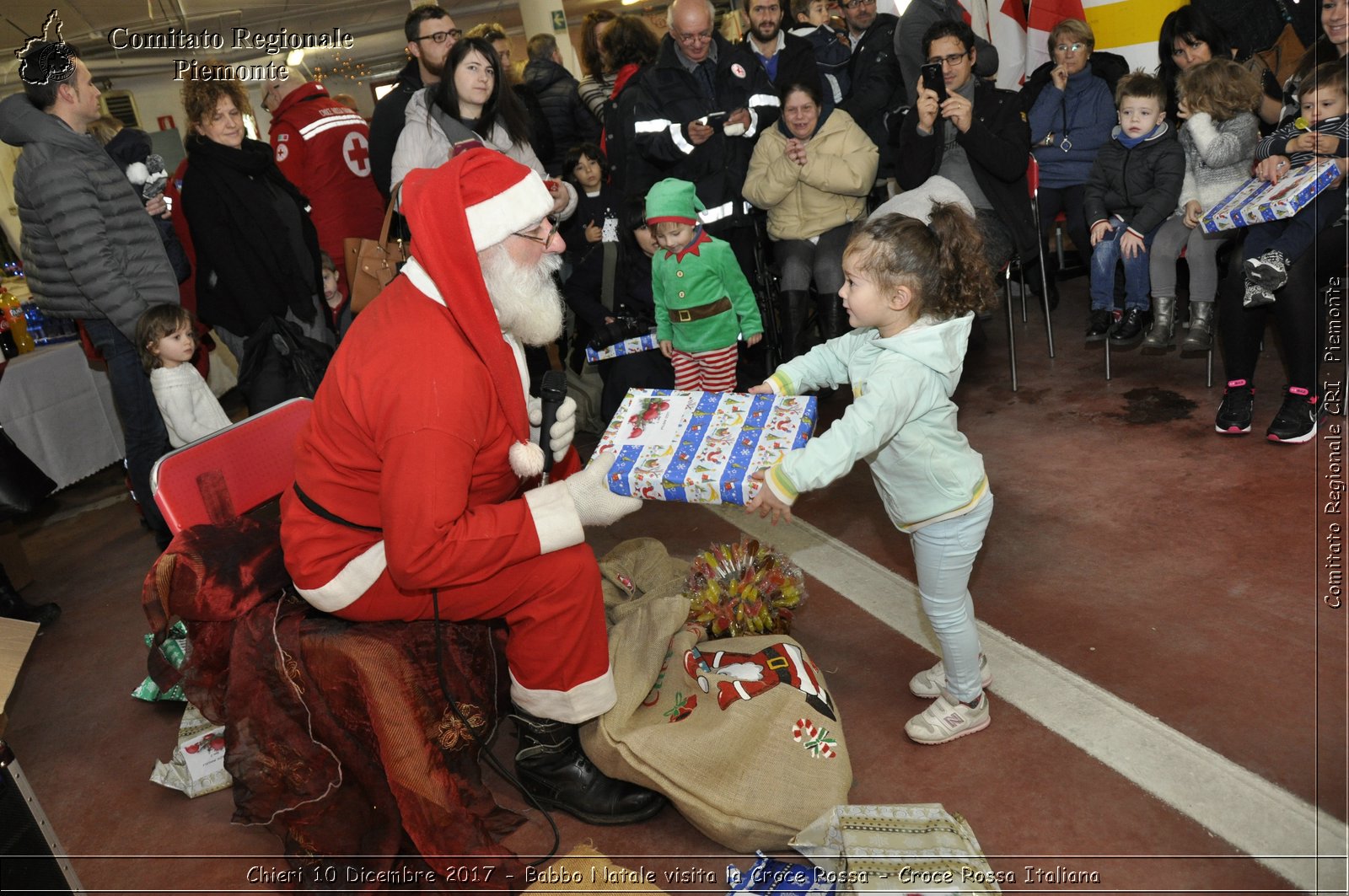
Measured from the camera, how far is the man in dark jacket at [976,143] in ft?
14.6

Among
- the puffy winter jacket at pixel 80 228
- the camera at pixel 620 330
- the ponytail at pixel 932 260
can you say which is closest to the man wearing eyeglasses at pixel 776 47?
the camera at pixel 620 330

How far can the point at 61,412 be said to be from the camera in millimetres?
5441

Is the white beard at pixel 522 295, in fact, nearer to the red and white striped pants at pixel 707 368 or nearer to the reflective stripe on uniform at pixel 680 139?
the red and white striped pants at pixel 707 368

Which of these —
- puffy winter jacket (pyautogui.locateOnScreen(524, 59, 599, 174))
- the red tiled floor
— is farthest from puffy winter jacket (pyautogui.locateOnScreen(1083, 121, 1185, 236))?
puffy winter jacket (pyautogui.locateOnScreen(524, 59, 599, 174))

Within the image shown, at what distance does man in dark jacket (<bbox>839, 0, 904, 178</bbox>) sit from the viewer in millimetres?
5215

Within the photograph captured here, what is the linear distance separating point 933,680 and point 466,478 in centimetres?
143

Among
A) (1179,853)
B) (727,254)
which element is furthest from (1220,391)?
(1179,853)

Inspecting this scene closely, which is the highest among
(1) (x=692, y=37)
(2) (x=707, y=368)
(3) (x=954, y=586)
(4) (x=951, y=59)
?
(1) (x=692, y=37)

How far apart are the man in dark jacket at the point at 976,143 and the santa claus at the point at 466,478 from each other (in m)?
2.70

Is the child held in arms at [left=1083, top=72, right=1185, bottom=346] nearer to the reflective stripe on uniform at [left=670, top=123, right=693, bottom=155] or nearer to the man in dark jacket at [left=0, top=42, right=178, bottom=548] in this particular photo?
the reflective stripe on uniform at [left=670, top=123, right=693, bottom=155]

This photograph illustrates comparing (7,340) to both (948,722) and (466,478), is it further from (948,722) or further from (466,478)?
(948,722)

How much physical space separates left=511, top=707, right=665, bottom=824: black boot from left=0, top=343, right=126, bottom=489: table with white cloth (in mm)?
4073

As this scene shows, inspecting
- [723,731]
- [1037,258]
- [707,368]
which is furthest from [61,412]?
[1037,258]

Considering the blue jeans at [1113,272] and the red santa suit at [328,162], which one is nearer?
the blue jeans at [1113,272]
